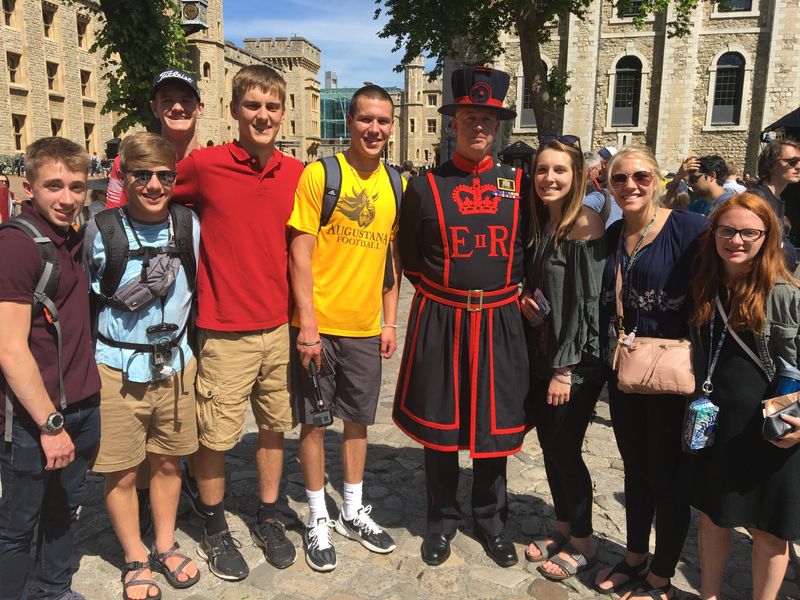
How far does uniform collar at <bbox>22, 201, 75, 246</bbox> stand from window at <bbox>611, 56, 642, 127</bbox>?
2990cm

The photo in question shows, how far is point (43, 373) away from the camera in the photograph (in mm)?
2439

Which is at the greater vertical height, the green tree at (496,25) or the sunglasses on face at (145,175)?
the green tree at (496,25)

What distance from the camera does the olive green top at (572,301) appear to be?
280cm

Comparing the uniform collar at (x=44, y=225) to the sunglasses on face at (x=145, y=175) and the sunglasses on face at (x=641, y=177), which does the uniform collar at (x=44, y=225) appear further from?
the sunglasses on face at (x=641, y=177)

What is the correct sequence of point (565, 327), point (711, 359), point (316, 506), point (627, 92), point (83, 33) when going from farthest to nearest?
point (83, 33) → point (627, 92) → point (316, 506) → point (565, 327) → point (711, 359)

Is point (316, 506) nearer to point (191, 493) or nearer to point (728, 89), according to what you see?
point (191, 493)

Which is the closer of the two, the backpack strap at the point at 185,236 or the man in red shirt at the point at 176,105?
the backpack strap at the point at 185,236

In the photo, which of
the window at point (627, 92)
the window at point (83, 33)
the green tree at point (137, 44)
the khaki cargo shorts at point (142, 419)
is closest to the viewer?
the khaki cargo shorts at point (142, 419)

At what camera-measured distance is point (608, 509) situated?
12.7 feet

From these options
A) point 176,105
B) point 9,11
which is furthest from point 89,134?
point 176,105

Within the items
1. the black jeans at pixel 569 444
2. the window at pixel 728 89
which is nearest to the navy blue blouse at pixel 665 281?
the black jeans at pixel 569 444

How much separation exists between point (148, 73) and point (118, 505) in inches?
343

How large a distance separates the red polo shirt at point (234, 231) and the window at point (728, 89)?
3002 cm

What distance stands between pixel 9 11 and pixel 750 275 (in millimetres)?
37818
